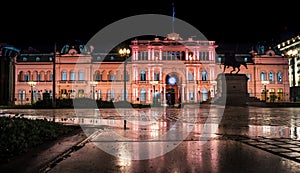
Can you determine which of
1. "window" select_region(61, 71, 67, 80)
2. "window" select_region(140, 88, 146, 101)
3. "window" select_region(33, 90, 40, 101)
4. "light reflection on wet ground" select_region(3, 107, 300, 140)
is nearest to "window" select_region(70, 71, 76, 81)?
"window" select_region(61, 71, 67, 80)

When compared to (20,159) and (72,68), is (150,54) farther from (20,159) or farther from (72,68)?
(20,159)

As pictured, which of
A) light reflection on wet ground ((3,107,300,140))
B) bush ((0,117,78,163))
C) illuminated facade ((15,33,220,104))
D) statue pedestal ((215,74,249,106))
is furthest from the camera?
illuminated facade ((15,33,220,104))

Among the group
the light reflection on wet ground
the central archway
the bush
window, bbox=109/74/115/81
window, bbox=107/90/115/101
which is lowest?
the light reflection on wet ground

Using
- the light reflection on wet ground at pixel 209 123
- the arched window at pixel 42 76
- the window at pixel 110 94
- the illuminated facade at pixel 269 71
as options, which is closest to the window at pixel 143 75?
the window at pixel 110 94

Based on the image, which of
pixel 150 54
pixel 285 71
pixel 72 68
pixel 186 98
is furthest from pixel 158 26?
pixel 285 71

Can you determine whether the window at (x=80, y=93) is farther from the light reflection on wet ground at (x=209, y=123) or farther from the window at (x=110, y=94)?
the light reflection on wet ground at (x=209, y=123)

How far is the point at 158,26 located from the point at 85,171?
203 feet

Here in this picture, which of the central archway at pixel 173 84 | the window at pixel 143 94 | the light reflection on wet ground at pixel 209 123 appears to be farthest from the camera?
the central archway at pixel 173 84

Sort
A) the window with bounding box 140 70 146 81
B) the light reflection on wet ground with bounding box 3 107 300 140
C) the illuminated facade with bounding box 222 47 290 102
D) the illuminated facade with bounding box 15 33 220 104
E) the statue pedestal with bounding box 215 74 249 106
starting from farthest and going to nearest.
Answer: the illuminated facade with bounding box 222 47 290 102 → the window with bounding box 140 70 146 81 → the illuminated facade with bounding box 15 33 220 104 → the statue pedestal with bounding box 215 74 249 106 → the light reflection on wet ground with bounding box 3 107 300 140

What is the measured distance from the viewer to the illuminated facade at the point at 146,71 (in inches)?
2601

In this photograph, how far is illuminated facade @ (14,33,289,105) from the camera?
6606cm

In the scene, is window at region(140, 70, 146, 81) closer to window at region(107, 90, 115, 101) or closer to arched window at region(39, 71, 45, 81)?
window at region(107, 90, 115, 101)

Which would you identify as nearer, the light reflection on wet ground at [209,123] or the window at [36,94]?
the light reflection on wet ground at [209,123]

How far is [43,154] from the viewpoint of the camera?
19.0 ft
